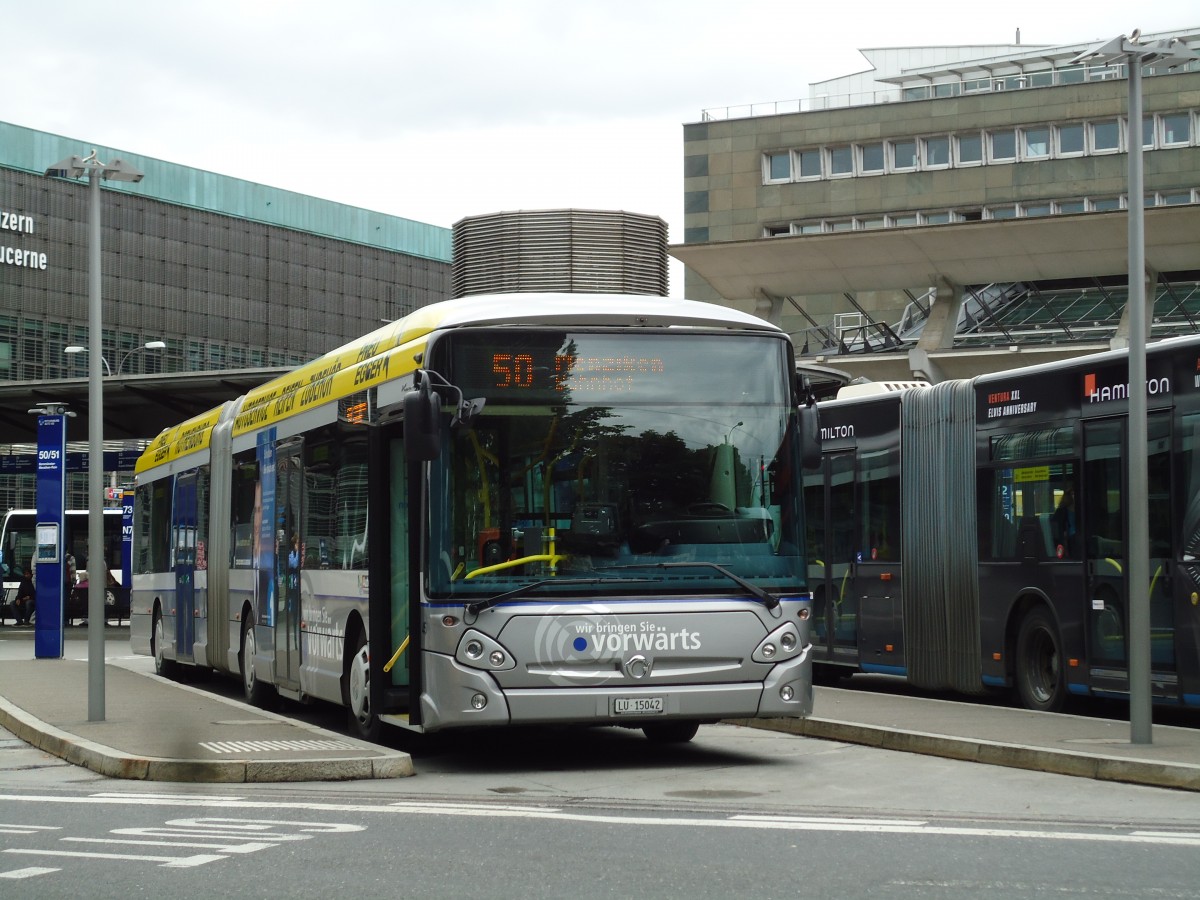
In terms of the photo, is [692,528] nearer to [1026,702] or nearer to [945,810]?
[945,810]

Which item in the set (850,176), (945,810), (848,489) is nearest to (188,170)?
(850,176)

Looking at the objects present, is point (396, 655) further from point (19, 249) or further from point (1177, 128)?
point (19, 249)

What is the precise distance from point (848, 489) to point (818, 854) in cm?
1082

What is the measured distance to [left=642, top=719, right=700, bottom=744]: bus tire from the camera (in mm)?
14148

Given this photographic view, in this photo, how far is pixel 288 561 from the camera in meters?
16.2

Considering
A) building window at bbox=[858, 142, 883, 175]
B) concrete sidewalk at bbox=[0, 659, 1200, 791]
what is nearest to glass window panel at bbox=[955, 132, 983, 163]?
building window at bbox=[858, 142, 883, 175]

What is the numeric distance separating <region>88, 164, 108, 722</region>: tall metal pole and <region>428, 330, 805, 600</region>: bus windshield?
4893 mm

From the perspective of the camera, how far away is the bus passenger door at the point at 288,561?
15.8 m

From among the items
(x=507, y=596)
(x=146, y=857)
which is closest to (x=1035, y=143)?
(x=507, y=596)

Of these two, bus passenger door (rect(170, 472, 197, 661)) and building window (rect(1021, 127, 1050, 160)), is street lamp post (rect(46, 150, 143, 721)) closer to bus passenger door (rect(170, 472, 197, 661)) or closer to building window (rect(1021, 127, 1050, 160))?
bus passenger door (rect(170, 472, 197, 661))

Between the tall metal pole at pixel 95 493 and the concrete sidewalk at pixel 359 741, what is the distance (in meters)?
0.37

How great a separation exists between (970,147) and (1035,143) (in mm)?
2332

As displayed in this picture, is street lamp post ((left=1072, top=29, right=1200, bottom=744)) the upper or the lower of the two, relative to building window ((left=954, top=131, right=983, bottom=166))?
lower

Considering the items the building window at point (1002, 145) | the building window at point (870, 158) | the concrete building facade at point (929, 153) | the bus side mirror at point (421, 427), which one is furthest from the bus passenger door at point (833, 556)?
the building window at point (870, 158)
